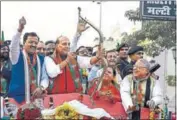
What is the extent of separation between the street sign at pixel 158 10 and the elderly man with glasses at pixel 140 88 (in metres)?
2.34

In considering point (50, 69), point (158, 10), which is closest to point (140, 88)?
point (50, 69)

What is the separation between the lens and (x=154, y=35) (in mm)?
10281

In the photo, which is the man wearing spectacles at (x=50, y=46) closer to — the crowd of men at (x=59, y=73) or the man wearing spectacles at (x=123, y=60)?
the crowd of men at (x=59, y=73)

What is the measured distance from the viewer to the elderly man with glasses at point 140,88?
4344mm

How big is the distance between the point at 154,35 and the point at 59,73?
6.22 metres

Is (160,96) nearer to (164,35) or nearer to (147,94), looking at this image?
(147,94)

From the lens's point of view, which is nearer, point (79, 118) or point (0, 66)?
point (79, 118)

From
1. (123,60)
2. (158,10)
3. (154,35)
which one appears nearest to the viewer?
(123,60)

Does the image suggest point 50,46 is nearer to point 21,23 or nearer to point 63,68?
point 63,68

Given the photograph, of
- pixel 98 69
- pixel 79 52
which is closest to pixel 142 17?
pixel 79 52

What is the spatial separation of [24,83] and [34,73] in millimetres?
119

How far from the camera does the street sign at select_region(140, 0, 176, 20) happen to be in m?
6.67

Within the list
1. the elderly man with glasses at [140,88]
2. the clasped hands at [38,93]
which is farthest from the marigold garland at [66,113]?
the elderly man with glasses at [140,88]

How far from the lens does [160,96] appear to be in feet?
14.4
